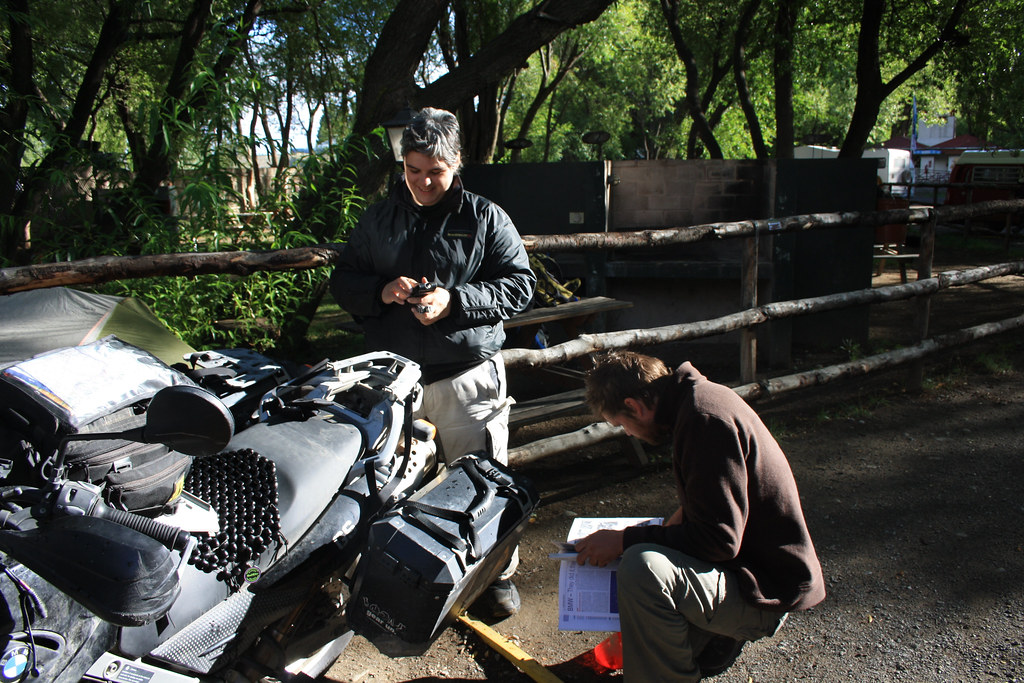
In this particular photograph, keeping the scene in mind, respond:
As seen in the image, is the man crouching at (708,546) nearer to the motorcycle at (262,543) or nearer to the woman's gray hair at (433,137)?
the motorcycle at (262,543)

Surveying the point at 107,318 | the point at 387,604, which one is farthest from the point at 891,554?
the point at 107,318

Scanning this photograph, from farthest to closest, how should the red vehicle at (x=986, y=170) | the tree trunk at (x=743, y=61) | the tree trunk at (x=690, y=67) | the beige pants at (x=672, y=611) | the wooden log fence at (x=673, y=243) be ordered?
1. the red vehicle at (x=986, y=170)
2. the tree trunk at (x=690, y=67)
3. the tree trunk at (x=743, y=61)
4. the wooden log fence at (x=673, y=243)
5. the beige pants at (x=672, y=611)

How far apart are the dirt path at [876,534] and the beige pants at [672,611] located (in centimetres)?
54

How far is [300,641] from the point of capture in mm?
2213

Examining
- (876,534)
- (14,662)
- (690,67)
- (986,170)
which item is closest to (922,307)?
(876,534)

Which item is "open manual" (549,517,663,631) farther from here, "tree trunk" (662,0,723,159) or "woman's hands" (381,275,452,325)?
"tree trunk" (662,0,723,159)

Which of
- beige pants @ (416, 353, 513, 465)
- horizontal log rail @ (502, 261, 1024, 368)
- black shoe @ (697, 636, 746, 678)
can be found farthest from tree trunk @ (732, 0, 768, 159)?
black shoe @ (697, 636, 746, 678)

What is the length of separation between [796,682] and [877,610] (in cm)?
62

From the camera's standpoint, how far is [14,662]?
5.04ft

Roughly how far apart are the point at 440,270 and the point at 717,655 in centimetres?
155

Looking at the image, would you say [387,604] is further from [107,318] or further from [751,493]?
[107,318]

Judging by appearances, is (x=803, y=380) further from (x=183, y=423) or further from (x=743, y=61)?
(x=743, y=61)

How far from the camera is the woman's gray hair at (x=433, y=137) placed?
2.61 meters

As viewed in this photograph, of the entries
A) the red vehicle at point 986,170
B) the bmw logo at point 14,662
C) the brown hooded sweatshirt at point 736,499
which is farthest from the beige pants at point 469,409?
the red vehicle at point 986,170
